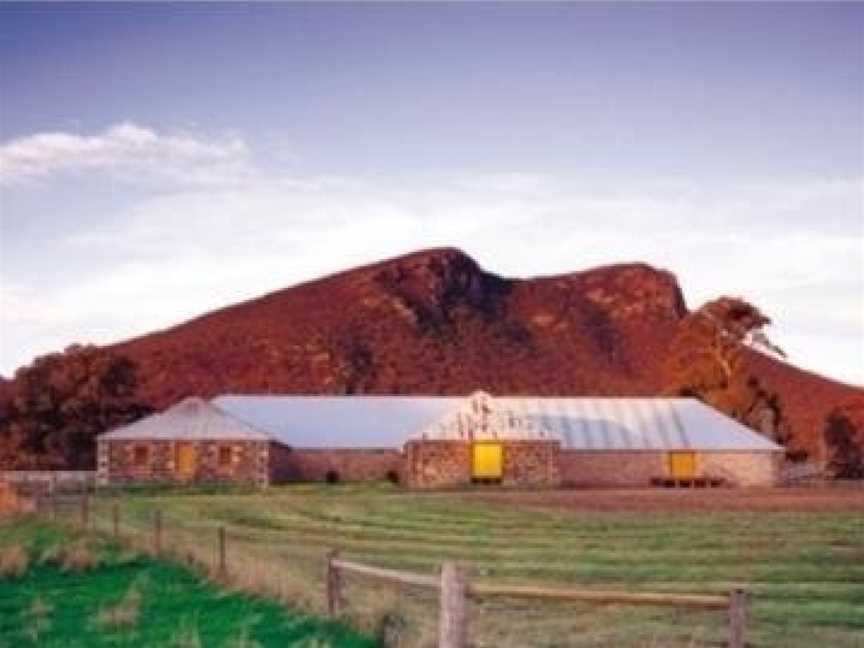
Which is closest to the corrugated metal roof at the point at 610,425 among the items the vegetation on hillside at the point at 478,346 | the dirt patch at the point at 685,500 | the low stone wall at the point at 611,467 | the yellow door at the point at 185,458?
the low stone wall at the point at 611,467

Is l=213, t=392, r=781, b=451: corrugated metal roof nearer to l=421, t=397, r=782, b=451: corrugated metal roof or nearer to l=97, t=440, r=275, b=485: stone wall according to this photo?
l=421, t=397, r=782, b=451: corrugated metal roof

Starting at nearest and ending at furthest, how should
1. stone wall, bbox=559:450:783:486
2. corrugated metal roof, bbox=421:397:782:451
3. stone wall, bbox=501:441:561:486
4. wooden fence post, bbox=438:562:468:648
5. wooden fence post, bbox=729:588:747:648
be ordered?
wooden fence post, bbox=438:562:468:648 → wooden fence post, bbox=729:588:747:648 → stone wall, bbox=501:441:561:486 → corrugated metal roof, bbox=421:397:782:451 → stone wall, bbox=559:450:783:486

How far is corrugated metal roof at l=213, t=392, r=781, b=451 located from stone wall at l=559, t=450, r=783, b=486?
392 millimetres

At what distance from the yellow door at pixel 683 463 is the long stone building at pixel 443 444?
0.05m

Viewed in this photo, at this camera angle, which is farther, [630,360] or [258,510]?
[630,360]

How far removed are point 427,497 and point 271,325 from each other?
9362 centimetres

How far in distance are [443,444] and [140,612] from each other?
47784mm

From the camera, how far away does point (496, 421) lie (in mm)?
68688

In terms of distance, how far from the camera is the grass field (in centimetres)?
1905

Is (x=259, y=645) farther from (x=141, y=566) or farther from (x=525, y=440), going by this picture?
(x=525, y=440)

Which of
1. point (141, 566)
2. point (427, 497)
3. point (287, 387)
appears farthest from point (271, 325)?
point (141, 566)

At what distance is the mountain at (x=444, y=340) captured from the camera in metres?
133

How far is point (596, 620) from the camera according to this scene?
20.2m

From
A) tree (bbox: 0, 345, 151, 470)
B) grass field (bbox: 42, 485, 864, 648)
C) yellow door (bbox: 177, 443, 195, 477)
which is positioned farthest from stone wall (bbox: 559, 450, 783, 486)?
tree (bbox: 0, 345, 151, 470)
